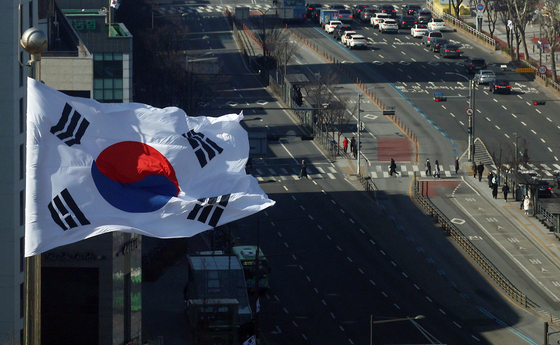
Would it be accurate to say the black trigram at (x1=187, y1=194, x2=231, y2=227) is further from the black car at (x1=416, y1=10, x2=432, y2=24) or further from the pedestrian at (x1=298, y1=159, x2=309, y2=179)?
the black car at (x1=416, y1=10, x2=432, y2=24)

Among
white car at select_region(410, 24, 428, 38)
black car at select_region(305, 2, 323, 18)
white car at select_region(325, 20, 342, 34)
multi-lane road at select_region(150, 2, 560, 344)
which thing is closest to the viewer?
multi-lane road at select_region(150, 2, 560, 344)

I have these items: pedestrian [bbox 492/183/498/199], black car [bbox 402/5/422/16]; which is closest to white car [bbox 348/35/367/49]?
black car [bbox 402/5/422/16]

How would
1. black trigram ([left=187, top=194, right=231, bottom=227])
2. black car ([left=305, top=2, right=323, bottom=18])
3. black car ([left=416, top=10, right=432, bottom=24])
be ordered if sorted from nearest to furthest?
1. black trigram ([left=187, top=194, right=231, bottom=227])
2. black car ([left=416, top=10, right=432, bottom=24])
3. black car ([left=305, top=2, right=323, bottom=18])

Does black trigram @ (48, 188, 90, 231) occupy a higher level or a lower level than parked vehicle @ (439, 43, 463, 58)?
higher

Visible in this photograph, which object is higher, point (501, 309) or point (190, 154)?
point (190, 154)

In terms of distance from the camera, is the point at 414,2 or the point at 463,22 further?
the point at 414,2

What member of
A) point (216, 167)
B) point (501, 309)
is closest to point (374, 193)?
point (501, 309)

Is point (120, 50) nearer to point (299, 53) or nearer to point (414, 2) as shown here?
point (299, 53)

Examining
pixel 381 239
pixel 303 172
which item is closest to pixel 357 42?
pixel 303 172
